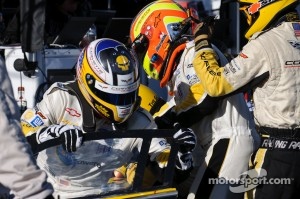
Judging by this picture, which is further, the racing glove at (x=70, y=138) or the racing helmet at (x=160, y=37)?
the racing helmet at (x=160, y=37)

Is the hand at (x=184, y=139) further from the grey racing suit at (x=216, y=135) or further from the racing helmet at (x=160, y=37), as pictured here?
the racing helmet at (x=160, y=37)

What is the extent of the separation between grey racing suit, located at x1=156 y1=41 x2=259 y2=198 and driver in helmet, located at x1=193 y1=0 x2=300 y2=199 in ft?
0.41

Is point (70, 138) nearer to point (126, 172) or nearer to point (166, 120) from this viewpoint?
point (126, 172)

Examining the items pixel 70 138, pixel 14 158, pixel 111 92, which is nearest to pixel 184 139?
pixel 111 92

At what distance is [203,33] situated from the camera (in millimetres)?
4242

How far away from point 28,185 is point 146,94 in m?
2.03

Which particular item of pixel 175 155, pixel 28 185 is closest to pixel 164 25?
pixel 175 155

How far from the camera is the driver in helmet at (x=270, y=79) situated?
418 cm

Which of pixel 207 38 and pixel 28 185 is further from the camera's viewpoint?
pixel 207 38

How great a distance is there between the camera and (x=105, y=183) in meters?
3.52

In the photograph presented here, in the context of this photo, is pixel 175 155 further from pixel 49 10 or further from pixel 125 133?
pixel 49 10

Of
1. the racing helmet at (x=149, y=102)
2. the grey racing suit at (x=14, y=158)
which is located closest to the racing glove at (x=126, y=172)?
the grey racing suit at (x=14, y=158)

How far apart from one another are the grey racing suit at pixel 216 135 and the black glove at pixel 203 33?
12 centimetres

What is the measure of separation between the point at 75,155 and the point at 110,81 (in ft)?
1.48
